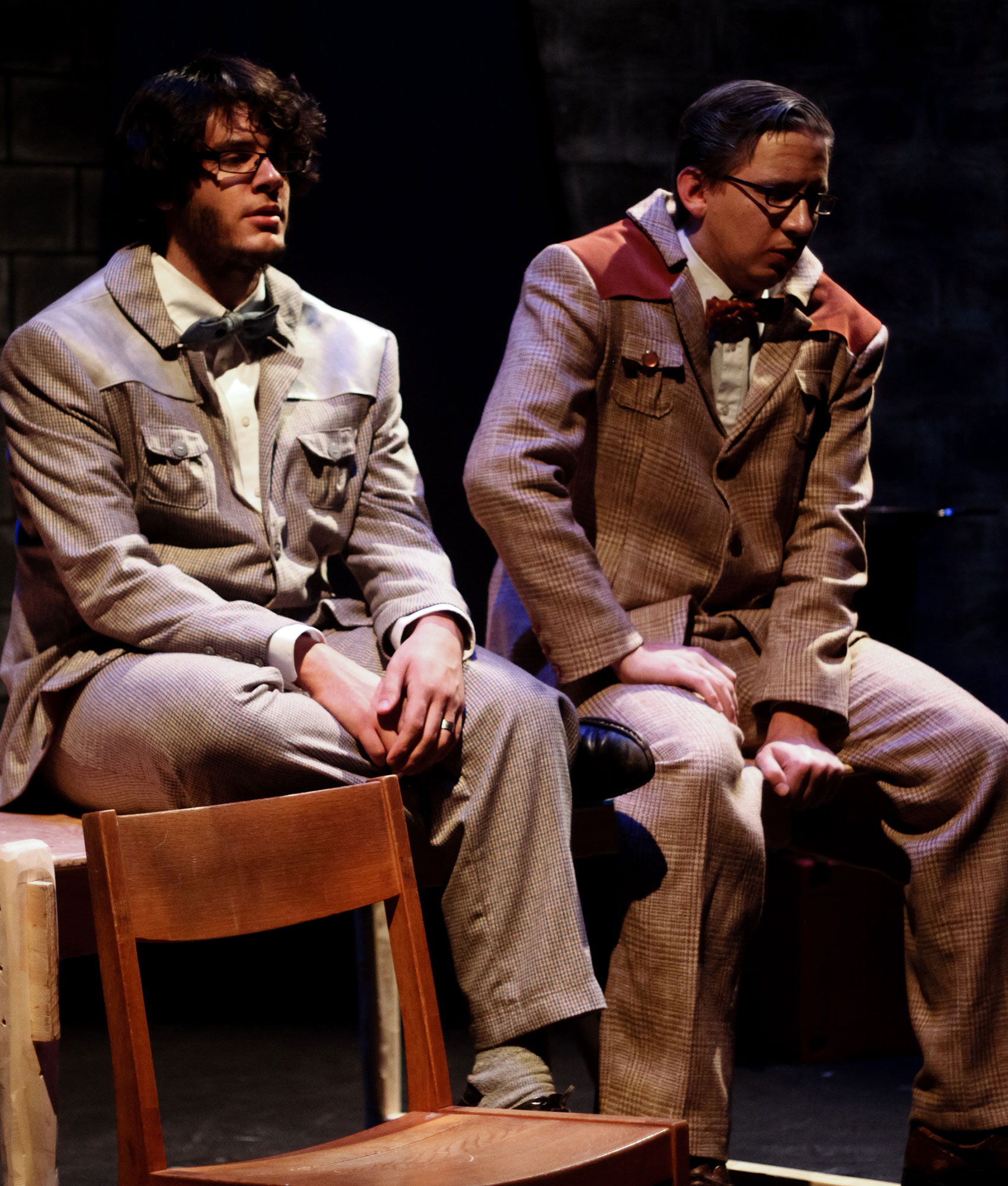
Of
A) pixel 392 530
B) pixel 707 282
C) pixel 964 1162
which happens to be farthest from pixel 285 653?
pixel 964 1162

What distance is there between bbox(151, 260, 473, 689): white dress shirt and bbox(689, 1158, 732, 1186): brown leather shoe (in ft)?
2.41

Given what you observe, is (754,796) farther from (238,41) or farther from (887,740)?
(238,41)

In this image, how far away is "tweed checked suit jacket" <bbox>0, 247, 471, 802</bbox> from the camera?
209 cm

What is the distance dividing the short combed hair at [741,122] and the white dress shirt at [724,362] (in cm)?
15

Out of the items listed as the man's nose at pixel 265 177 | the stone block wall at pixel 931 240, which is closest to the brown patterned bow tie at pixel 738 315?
the man's nose at pixel 265 177

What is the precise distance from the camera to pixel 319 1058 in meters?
3.40

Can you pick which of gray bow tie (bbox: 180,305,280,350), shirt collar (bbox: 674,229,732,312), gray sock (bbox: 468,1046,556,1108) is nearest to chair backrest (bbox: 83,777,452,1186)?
gray sock (bbox: 468,1046,556,1108)

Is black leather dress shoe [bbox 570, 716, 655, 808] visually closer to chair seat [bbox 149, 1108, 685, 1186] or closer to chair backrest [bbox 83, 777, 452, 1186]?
chair backrest [bbox 83, 777, 452, 1186]

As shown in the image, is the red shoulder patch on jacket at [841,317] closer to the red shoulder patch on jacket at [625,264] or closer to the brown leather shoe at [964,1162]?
the red shoulder patch on jacket at [625,264]

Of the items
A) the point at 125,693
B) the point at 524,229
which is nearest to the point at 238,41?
the point at 524,229

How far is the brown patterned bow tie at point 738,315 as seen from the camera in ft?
8.30

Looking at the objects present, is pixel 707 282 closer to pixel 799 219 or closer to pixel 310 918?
pixel 799 219

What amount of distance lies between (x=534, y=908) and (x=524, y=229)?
213 cm

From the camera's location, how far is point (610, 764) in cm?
212
